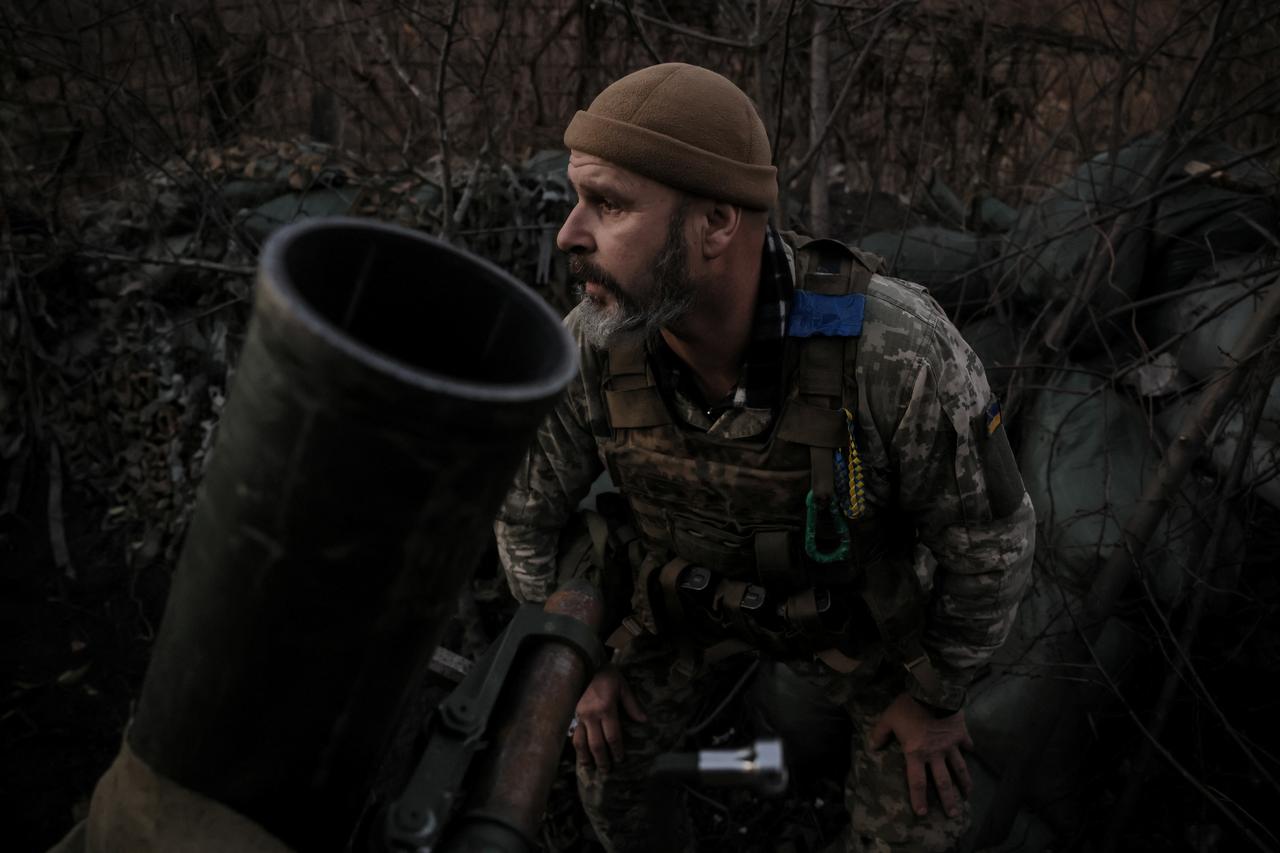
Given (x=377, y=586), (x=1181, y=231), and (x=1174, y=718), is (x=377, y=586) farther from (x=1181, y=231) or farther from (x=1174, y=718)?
(x=1181, y=231)

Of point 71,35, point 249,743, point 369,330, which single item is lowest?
point 71,35

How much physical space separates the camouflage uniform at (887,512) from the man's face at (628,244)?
0.21m

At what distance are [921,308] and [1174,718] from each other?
207cm

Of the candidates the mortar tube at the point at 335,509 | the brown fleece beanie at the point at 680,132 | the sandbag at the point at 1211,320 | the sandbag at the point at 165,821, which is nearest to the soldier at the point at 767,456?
the brown fleece beanie at the point at 680,132

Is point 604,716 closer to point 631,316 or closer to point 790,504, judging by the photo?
point 790,504

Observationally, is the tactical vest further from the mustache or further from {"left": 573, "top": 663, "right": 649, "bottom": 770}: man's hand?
{"left": 573, "top": 663, "right": 649, "bottom": 770}: man's hand

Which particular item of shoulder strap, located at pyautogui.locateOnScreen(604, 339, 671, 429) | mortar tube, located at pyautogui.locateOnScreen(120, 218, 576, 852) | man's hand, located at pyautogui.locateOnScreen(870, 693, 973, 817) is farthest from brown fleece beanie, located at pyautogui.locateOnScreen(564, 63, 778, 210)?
man's hand, located at pyautogui.locateOnScreen(870, 693, 973, 817)

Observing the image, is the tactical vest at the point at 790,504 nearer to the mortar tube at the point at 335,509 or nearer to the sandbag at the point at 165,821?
the mortar tube at the point at 335,509

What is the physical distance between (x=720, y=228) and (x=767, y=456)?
46 cm

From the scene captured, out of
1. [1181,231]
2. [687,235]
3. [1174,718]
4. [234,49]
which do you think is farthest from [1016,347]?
[234,49]

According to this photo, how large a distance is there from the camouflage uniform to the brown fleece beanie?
287 millimetres

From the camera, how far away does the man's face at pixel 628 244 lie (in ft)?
5.55

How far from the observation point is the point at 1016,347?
344cm

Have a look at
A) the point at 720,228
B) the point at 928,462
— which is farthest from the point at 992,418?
the point at 720,228
